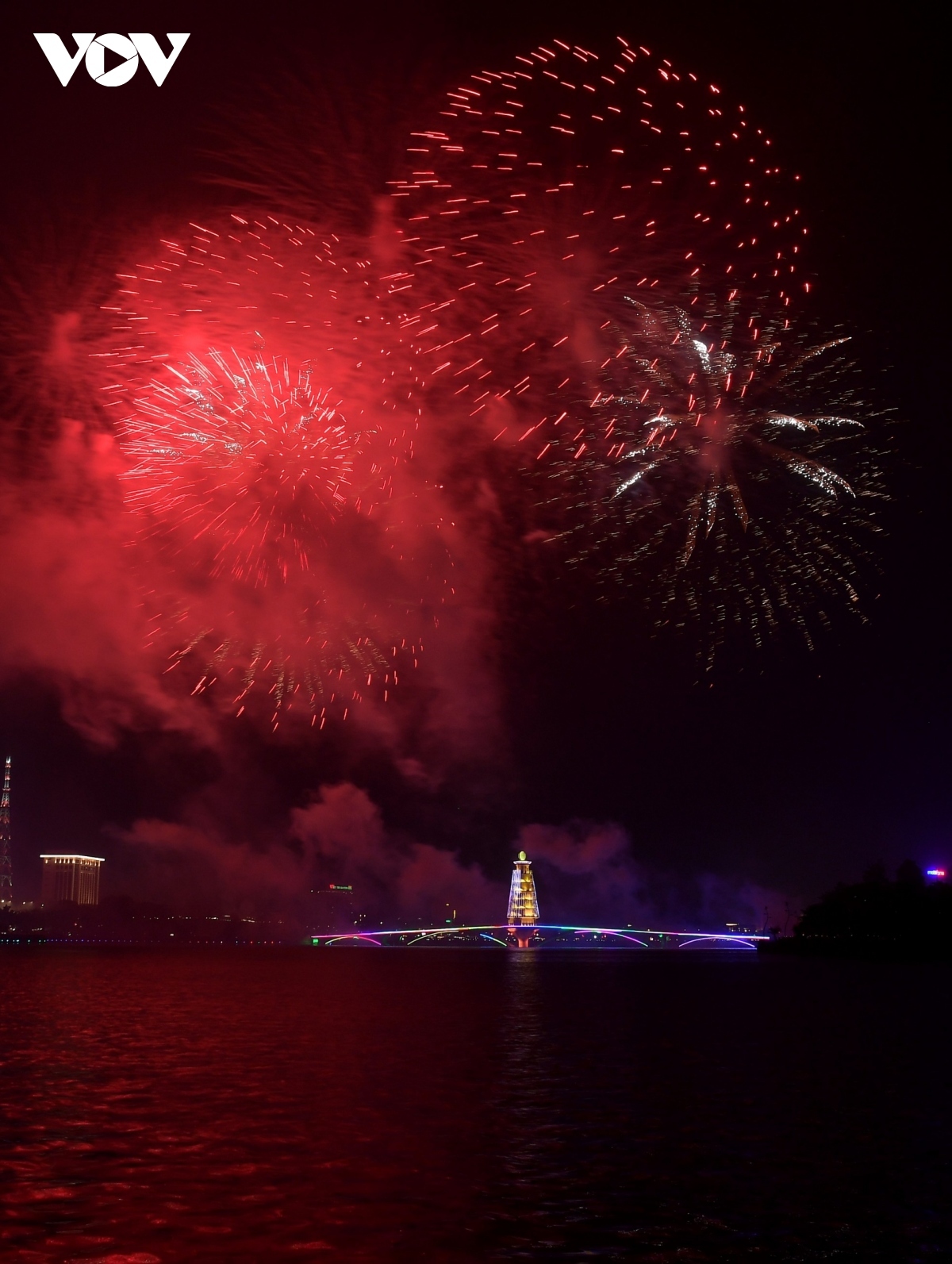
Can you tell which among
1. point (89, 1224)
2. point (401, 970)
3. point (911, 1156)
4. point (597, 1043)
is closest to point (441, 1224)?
point (89, 1224)

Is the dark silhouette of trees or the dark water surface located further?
the dark silhouette of trees

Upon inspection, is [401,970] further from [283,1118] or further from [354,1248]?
[354,1248]

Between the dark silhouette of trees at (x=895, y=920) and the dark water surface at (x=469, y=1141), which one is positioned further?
the dark silhouette of trees at (x=895, y=920)

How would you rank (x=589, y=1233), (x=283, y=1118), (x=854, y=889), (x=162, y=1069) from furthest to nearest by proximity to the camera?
(x=854, y=889), (x=162, y=1069), (x=283, y=1118), (x=589, y=1233)

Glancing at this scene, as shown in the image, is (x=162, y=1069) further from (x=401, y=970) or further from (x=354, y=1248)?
(x=401, y=970)

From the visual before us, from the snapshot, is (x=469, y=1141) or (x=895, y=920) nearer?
(x=469, y=1141)

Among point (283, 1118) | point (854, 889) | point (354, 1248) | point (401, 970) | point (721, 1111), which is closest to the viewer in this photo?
point (354, 1248)

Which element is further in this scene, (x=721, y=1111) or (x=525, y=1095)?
(x=525, y=1095)
